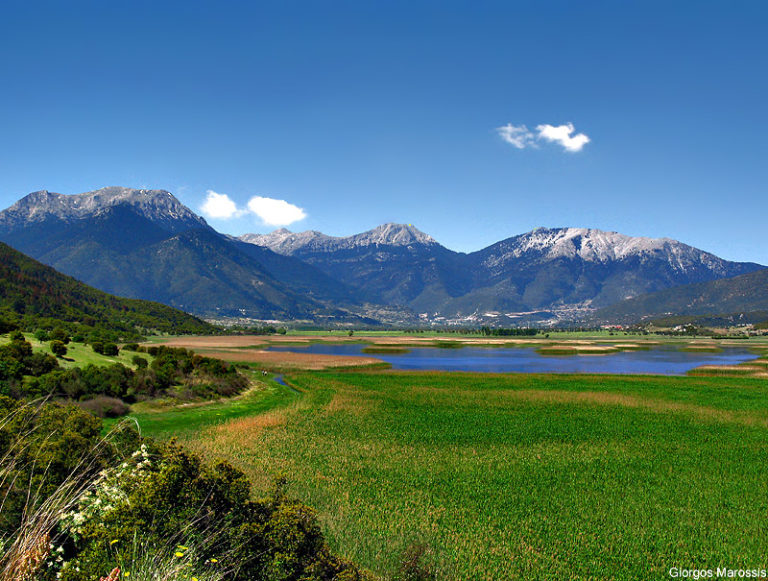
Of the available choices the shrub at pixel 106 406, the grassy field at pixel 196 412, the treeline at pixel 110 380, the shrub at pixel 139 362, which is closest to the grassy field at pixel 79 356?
the shrub at pixel 139 362

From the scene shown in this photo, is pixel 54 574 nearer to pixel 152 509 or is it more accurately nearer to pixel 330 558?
pixel 152 509

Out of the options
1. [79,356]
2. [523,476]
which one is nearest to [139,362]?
[79,356]

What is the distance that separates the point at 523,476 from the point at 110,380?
→ 3029cm

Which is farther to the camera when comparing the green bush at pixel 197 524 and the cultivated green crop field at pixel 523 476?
the cultivated green crop field at pixel 523 476

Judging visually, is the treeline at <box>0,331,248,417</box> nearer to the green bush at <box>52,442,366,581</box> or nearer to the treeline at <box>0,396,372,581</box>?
the treeline at <box>0,396,372,581</box>

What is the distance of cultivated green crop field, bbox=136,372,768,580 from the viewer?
14.4 m

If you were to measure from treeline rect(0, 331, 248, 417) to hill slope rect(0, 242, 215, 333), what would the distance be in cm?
2788

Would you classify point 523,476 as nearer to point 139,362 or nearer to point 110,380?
point 110,380

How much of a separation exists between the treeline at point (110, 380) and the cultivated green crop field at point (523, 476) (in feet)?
21.2

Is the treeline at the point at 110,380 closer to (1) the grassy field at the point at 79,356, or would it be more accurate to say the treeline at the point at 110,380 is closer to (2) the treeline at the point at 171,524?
(1) the grassy field at the point at 79,356

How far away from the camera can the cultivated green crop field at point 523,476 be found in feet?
47.1

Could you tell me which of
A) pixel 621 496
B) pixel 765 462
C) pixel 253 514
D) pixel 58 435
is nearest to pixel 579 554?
pixel 621 496

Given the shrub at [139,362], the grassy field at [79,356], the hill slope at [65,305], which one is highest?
the hill slope at [65,305]

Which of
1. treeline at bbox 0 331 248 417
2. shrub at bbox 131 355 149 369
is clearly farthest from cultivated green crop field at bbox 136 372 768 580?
shrub at bbox 131 355 149 369
